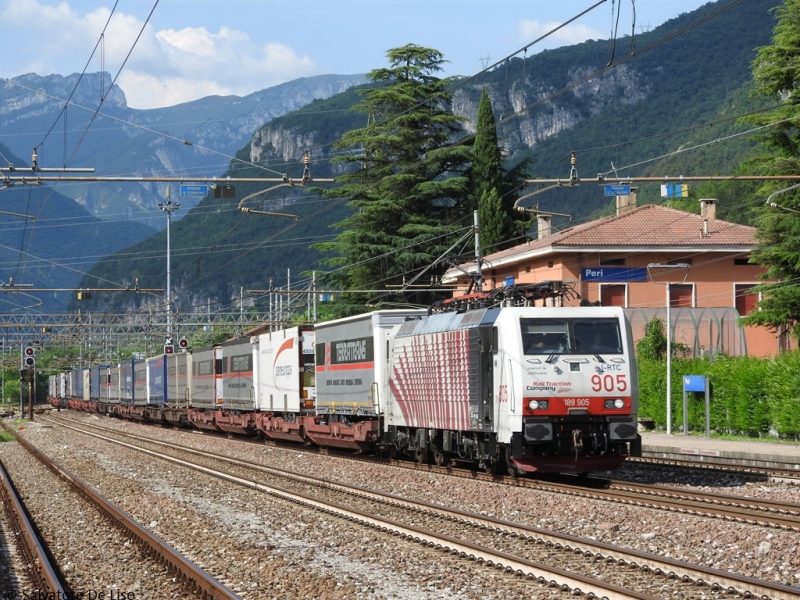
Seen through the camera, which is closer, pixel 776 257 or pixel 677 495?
pixel 677 495

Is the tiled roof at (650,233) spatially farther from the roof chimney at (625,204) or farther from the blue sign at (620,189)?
the blue sign at (620,189)

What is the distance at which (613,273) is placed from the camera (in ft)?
168

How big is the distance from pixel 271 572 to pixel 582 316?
31.2ft

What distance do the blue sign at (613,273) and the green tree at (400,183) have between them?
7.58 metres

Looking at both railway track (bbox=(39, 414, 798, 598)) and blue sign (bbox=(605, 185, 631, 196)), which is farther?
blue sign (bbox=(605, 185, 631, 196))

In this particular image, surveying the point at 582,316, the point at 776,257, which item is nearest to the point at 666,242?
the point at 776,257

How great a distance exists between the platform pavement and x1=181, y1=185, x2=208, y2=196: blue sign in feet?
40.6

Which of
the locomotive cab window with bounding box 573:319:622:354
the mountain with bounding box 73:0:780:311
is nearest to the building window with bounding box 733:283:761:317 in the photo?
the locomotive cab window with bounding box 573:319:622:354

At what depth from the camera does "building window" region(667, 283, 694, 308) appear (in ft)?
171

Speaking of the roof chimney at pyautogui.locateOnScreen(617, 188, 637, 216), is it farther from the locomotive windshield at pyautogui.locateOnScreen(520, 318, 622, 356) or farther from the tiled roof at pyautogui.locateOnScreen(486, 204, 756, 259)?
the locomotive windshield at pyautogui.locateOnScreen(520, 318, 622, 356)

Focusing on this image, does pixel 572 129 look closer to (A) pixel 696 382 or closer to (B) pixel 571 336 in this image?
(A) pixel 696 382

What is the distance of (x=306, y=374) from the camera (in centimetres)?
3366

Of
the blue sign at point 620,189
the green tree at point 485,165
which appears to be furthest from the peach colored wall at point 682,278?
the blue sign at point 620,189

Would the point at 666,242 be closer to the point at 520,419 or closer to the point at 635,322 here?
the point at 635,322
